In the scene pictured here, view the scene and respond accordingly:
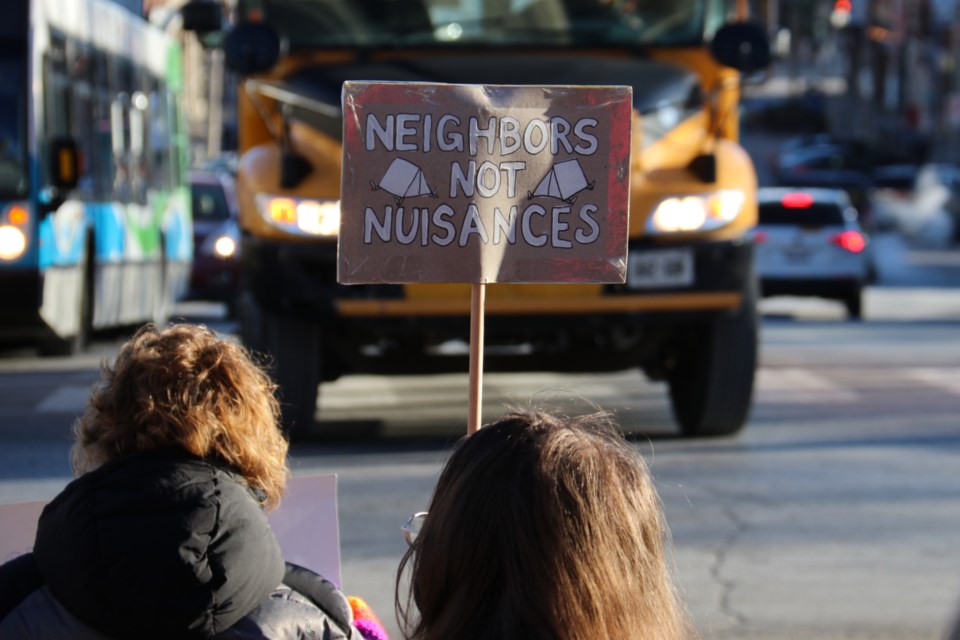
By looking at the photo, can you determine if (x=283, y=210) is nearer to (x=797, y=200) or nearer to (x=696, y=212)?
(x=696, y=212)

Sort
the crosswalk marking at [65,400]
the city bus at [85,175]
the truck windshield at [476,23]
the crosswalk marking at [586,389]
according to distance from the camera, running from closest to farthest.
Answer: the truck windshield at [476,23], the crosswalk marking at [65,400], the crosswalk marking at [586,389], the city bus at [85,175]

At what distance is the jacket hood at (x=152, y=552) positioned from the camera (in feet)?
8.47

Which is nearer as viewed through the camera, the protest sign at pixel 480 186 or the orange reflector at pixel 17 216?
the protest sign at pixel 480 186

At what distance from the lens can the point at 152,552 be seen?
8.46 feet

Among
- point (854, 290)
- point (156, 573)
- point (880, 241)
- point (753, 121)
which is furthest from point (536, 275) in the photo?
point (753, 121)

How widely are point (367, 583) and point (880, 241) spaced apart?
37.5 meters

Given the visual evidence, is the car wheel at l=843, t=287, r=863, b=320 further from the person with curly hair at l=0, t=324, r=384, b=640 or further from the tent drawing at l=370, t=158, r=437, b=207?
the person with curly hair at l=0, t=324, r=384, b=640

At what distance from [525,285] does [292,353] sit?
3.94ft

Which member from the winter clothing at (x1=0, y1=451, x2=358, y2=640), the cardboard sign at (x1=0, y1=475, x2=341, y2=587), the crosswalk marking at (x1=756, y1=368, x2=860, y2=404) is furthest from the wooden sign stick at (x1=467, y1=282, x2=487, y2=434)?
the crosswalk marking at (x1=756, y1=368, x2=860, y2=404)

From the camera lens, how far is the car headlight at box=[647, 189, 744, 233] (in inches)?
344

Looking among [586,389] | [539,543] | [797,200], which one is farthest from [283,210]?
[797,200]

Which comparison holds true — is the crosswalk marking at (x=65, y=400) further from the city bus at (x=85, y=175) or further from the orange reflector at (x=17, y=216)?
the orange reflector at (x=17, y=216)

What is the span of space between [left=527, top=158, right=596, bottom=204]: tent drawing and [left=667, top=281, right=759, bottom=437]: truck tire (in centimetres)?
550

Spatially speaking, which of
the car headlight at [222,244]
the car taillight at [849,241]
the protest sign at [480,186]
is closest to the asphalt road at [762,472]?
the protest sign at [480,186]
